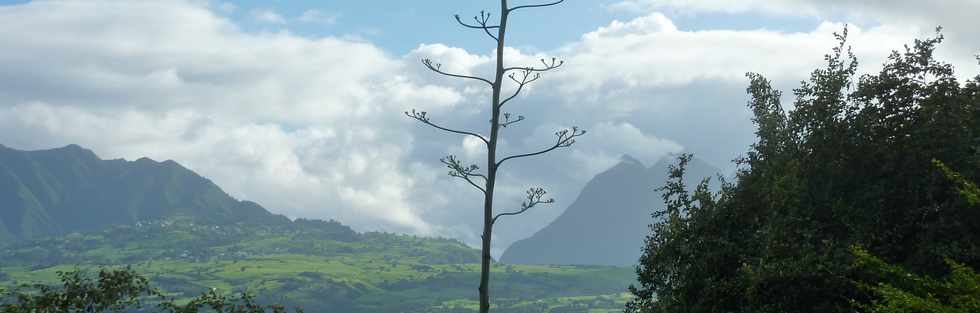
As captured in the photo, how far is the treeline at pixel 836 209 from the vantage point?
30.3 m

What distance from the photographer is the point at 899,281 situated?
28359 millimetres

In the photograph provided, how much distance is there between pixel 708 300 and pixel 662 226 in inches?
200

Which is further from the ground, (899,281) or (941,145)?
(941,145)

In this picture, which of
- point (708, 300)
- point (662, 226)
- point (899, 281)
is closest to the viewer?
point (899, 281)

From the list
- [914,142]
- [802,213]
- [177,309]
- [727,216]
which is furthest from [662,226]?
[177,309]

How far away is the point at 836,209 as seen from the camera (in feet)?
106

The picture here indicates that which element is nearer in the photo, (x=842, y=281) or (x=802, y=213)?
(x=842, y=281)

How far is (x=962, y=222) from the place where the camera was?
30.3 meters

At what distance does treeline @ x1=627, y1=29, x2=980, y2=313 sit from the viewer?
30266 mm

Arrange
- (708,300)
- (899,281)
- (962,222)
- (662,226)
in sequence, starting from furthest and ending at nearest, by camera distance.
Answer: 1. (662,226)
2. (708,300)
3. (962,222)
4. (899,281)

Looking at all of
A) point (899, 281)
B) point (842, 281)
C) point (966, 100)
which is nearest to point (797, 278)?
point (842, 281)

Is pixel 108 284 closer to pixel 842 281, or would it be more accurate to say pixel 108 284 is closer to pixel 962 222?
pixel 842 281

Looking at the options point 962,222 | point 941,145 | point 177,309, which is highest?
point 941,145

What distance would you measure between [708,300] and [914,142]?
8.93 m
